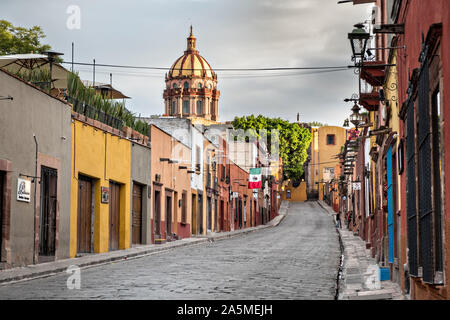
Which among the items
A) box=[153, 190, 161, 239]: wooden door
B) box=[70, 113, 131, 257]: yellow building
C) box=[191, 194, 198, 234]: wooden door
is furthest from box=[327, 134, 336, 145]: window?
box=[70, 113, 131, 257]: yellow building

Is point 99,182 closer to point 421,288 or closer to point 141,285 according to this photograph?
point 141,285

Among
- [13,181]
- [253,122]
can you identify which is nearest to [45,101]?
[13,181]

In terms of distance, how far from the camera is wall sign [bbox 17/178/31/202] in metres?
17.4

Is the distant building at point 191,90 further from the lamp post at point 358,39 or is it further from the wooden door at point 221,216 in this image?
the lamp post at point 358,39

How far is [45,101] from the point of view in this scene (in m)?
19.3

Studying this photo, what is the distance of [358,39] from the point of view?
47.2 ft

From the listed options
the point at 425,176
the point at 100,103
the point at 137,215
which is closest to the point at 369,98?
the point at 100,103

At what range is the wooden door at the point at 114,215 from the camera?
25589mm

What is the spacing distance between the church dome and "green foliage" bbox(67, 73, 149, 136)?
202ft

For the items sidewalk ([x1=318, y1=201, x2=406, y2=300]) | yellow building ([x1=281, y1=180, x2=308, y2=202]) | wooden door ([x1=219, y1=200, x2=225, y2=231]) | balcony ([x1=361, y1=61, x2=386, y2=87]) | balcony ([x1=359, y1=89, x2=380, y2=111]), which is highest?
balcony ([x1=361, y1=61, x2=386, y2=87])

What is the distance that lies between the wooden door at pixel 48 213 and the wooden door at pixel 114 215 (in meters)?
5.54

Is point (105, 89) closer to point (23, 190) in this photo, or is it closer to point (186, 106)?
point (23, 190)

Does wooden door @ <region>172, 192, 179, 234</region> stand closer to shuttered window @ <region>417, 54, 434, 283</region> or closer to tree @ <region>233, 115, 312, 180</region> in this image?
shuttered window @ <region>417, 54, 434, 283</region>
